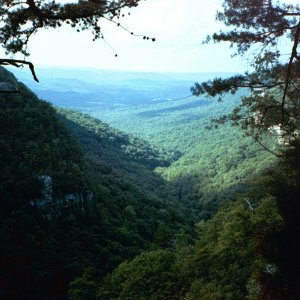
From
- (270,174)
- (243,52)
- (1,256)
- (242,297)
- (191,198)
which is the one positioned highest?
(243,52)

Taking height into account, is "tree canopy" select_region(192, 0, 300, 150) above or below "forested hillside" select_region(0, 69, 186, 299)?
above

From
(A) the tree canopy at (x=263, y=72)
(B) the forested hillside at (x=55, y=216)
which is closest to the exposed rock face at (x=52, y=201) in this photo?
(B) the forested hillside at (x=55, y=216)

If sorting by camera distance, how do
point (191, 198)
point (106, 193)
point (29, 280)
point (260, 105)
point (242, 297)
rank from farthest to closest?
1. point (191, 198)
2. point (106, 193)
3. point (29, 280)
4. point (242, 297)
5. point (260, 105)

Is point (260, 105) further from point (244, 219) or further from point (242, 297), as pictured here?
point (242, 297)

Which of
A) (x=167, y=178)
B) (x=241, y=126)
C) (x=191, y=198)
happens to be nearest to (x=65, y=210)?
(x=241, y=126)

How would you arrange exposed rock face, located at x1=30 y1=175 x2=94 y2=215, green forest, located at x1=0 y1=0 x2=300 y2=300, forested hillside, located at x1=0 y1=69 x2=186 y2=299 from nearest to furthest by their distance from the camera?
green forest, located at x1=0 y1=0 x2=300 y2=300 → forested hillside, located at x1=0 y1=69 x2=186 y2=299 → exposed rock face, located at x1=30 y1=175 x2=94 y2=215

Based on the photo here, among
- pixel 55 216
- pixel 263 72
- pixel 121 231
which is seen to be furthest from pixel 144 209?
pixel 263 72

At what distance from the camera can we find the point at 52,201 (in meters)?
52.2

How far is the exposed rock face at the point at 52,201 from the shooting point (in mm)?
50562

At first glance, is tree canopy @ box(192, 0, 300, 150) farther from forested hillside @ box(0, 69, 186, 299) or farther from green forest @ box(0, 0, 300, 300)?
forested hillside @ box(0, 69, 186, 299)

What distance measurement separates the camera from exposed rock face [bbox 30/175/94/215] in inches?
1991

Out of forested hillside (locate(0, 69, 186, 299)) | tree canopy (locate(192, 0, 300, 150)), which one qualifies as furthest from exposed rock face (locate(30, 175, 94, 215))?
tree canopy (locate(192, 0, 300, 150))

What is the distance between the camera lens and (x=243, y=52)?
47.5ft

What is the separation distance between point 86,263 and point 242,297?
29.8 meters
